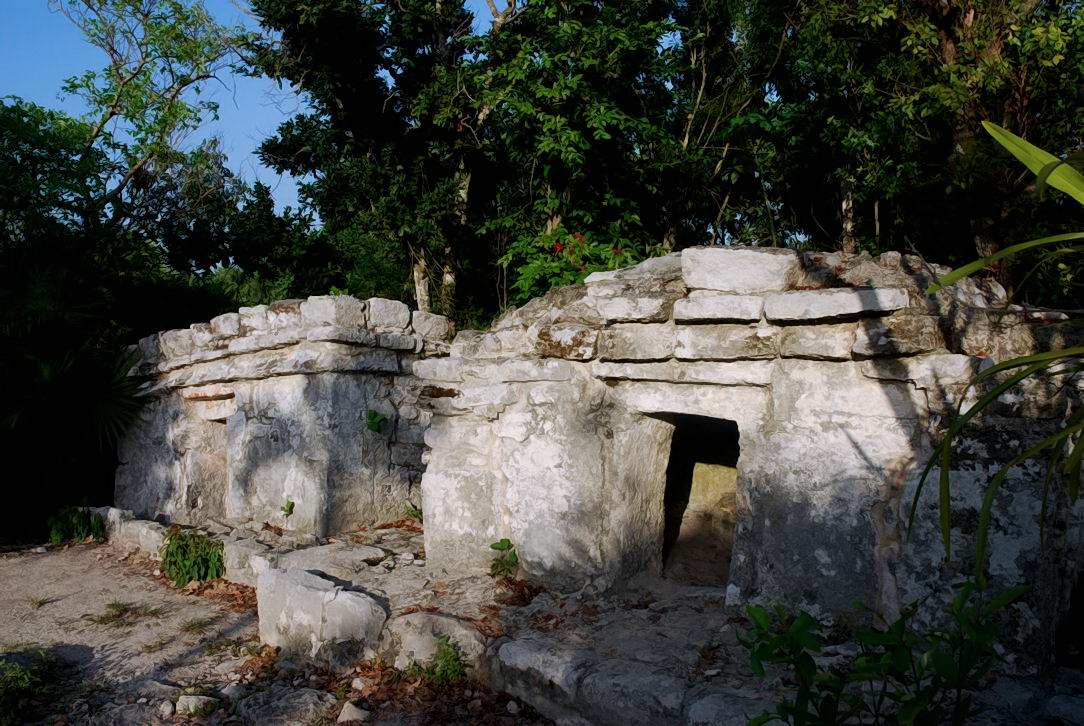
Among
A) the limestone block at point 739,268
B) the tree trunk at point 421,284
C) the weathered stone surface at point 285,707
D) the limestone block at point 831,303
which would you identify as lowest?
the weathered stone surface at point 285,707

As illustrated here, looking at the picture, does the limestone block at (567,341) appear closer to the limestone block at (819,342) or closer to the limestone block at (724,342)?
the limestone block at (724,342)

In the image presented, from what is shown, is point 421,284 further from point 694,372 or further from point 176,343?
point 694,372

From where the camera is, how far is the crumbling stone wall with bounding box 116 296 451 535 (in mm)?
5250

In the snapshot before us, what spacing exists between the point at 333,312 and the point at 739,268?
3056 millimetres

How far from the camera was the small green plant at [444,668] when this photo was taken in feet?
10.4

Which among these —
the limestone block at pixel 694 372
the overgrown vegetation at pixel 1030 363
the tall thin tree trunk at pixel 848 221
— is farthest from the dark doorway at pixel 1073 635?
the tall thin tree trunk at pixel 848 221

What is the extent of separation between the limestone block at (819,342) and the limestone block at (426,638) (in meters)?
1.77

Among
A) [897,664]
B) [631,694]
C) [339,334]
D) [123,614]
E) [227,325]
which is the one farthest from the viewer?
[227,325]

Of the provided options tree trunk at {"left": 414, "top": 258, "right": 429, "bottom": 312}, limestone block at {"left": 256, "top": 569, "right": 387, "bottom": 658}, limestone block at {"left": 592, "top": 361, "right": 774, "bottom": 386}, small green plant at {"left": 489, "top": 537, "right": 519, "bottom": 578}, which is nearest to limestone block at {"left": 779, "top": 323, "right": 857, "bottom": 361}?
limestone block at {"left": 592, "top": 361, "right": 774, "bottom": 386}

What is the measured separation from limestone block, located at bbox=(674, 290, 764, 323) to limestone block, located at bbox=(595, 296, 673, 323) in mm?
80

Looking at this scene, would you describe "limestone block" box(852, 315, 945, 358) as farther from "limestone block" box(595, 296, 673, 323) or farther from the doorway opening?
the doorway opening

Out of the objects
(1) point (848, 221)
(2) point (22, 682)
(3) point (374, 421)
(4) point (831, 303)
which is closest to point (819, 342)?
(4) point (831, 303)

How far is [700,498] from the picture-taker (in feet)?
14.0

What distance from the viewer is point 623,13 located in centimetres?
825
